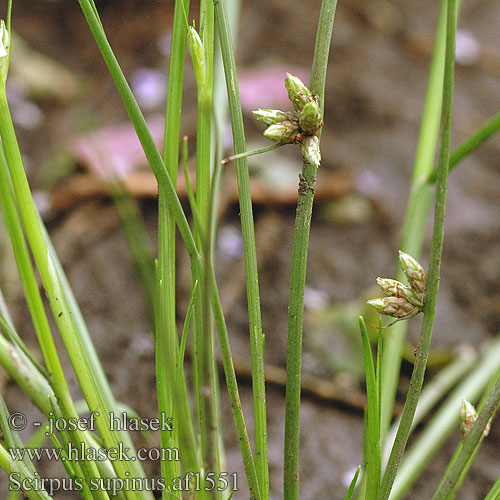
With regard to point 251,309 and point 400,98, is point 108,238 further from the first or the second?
point 400,98

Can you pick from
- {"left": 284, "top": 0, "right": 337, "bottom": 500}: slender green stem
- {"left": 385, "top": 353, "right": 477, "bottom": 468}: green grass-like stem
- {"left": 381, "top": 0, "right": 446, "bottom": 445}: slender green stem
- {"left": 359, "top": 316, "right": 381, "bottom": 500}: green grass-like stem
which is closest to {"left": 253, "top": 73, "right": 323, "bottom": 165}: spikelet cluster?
{"left": 284, "top": 0, "right": 337, "bottom": 500}: slender green stem

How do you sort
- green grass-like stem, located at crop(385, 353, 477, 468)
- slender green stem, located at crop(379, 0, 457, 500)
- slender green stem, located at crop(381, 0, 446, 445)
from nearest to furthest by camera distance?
slender green stem, located at crop(379, 0, 457, 500)
slender green stem, located at crop(381, 0, 446, 445)
green grass-like stem, located at crop(385, 353, 477, 468)

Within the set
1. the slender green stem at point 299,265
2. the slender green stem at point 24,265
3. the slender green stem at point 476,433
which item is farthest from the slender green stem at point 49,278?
the slender green stem at point 476,433

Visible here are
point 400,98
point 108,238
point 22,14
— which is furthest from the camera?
point 22,14

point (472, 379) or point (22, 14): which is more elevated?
point (22, 14)

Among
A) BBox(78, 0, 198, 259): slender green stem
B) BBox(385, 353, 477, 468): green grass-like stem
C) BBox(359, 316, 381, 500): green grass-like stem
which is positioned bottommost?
BBox(385, 353, 477, 468): green grass-like stem

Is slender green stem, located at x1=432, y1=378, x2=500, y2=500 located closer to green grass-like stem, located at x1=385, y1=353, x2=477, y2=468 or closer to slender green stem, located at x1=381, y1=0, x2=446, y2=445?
slender green stem, located at x1=381, y1=0, x2=446, y2=445

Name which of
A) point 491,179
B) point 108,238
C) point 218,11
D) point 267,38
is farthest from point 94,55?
point 218,11
